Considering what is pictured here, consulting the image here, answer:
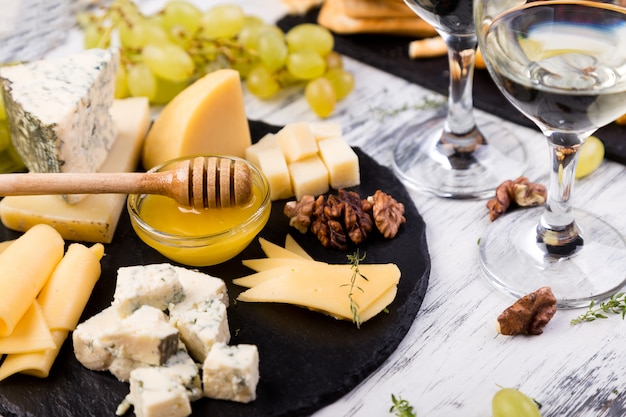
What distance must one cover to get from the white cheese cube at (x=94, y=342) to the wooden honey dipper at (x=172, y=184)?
324 millimetres

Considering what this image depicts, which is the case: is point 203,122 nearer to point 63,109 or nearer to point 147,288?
point 63,109

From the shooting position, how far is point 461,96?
2096mm

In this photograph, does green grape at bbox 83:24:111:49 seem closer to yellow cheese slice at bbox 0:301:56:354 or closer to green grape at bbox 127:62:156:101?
green grape at bbox 127:62:156:101

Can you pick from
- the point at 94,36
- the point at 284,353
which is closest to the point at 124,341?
the point at 284,353

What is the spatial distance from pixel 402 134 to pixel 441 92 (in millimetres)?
253

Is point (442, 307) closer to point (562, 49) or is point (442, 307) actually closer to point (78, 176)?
point (562, 49)

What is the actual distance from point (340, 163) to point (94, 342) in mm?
775

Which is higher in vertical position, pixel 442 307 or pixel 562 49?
pixel 562 49

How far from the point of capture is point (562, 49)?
157cm

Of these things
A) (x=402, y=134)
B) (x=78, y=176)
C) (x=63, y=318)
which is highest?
(x=78, y=176)

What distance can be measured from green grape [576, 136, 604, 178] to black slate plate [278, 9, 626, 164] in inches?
3.6

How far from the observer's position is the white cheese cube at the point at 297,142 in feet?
6.57

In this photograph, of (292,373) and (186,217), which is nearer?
(292,373)

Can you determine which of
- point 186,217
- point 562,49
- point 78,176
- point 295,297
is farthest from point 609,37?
point 78,176
